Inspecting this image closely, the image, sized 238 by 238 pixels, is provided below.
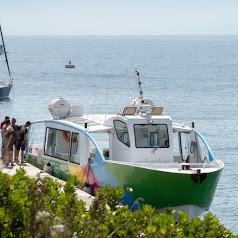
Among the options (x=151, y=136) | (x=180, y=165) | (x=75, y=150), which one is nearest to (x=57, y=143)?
(x=75, y=150)

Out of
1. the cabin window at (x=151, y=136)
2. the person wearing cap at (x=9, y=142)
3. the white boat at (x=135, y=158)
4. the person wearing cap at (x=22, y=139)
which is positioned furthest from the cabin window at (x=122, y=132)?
the person wearing cap at (x=9, y=142)

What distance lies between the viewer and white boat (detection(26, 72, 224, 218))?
2392 centimetres

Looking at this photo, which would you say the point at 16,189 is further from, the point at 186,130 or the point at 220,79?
the point at 220,79

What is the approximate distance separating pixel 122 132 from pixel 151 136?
2.92 feet

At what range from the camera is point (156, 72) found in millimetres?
124812

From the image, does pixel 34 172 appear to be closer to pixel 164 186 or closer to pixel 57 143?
pixel 57 143

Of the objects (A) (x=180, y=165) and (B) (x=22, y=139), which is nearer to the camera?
(A) (x=180, y=165)

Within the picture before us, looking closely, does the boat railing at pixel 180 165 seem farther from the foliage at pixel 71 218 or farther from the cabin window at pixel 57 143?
the foliage at pixel 71 218

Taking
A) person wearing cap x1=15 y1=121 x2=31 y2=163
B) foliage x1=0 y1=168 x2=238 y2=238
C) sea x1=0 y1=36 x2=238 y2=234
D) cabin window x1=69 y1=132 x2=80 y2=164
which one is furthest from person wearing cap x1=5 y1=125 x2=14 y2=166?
foliage x1=0 y1=168 x2=238 y2=238

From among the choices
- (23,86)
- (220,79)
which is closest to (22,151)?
(23,86)

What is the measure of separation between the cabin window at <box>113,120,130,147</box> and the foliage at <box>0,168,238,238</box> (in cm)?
944

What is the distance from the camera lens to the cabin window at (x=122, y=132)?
25938 millimetres

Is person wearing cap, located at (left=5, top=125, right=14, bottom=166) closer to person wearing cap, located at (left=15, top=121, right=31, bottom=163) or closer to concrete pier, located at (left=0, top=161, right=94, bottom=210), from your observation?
concrete pier, located at (left=0, top=161, right=94, bottom=210)

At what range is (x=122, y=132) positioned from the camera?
85.8ft
